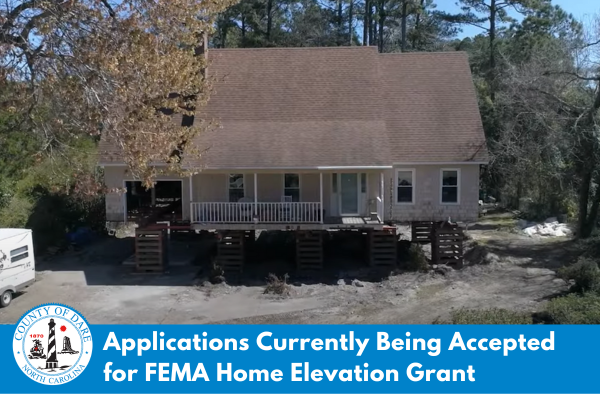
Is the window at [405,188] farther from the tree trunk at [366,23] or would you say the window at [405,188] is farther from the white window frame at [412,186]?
the tree trunk at [366,23]

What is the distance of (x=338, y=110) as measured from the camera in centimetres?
2409

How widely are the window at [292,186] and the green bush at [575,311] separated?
10608 millimetres

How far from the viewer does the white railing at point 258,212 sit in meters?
21.5

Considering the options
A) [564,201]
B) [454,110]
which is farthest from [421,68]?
[564,201]

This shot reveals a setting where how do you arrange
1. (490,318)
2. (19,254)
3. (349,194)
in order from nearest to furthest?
1. (490,318)
2. (19,254)
3. (349,194)

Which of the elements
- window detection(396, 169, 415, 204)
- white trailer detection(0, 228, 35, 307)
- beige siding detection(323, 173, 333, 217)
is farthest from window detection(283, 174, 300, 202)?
white trailer detection(0, 228, 35, 307)

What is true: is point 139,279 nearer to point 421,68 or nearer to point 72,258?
point 72,258

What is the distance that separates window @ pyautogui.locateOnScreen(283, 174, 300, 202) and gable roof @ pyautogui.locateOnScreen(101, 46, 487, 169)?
154cm

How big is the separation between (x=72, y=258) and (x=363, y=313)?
1359cm

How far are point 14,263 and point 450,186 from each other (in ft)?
49.8

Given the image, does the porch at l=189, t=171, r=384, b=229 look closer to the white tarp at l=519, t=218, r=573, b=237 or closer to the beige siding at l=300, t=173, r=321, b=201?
the beige siding at l=300, t=173, r=321, b=201

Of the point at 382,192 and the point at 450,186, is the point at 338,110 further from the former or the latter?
Answer: the point at 450,186

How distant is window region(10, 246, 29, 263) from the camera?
1844cm

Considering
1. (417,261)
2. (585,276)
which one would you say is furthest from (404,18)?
(585,276)
